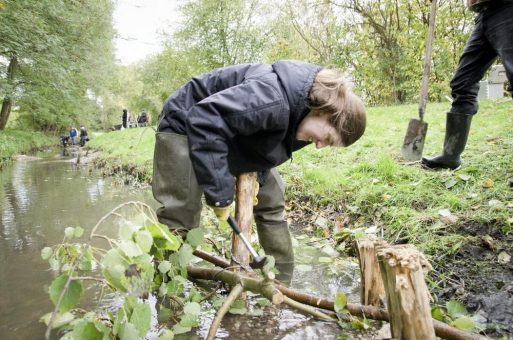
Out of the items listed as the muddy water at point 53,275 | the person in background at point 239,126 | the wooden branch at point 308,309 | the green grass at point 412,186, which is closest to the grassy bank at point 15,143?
the muddy water at point 53,275

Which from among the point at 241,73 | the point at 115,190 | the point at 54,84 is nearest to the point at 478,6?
the point at 241,73

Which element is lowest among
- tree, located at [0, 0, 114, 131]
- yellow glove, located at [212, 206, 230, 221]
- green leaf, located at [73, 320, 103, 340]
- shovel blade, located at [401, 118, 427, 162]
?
green leaf, located at [73, 320, 103, 340]

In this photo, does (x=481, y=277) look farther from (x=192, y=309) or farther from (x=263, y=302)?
(x=192, y=309)

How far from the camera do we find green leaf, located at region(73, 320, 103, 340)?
1415 mm

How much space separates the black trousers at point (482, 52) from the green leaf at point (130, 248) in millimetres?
2511

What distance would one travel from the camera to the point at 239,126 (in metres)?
1.80

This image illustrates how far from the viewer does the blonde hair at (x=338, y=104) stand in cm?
185

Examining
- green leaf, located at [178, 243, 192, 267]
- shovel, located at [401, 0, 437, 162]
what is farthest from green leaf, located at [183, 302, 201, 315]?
shovel, located at [401, 0, 437, 162]

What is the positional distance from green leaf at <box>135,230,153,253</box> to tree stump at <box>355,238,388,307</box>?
98cm

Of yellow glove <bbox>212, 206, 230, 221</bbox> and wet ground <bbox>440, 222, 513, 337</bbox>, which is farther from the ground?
yellow glove <bbox>212, 206, 230, 221</bbox>

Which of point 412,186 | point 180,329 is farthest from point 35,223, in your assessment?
point 412,186

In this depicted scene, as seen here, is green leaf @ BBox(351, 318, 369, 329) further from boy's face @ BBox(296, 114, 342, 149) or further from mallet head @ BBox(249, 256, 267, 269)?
boy's face @ BBox(296, 114, 342, 149)

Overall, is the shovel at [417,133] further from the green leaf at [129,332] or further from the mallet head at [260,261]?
the green leaf at [129,332]

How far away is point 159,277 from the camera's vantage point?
2127 mm
